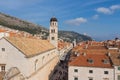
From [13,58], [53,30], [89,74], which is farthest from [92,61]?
[53,30]

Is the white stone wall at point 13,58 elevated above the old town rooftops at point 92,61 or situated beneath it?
elevated above

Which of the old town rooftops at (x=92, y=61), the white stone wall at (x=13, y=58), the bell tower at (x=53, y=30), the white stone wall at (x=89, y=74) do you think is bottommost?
the white stone wall at (x=89, y=74)

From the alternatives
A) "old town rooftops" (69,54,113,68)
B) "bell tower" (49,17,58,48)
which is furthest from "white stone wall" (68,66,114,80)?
"bell tower" (49,17,58,48)

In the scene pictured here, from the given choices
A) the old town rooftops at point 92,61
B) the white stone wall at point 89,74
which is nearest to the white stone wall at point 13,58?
the white stone wall at point 89,74

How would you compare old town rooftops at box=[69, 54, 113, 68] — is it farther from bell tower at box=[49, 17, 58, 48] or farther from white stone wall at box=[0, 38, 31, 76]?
bell tower at box=[49, 17, 58, 48]

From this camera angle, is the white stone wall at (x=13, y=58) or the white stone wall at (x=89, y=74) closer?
the white stone wall at (x=13, y=58)

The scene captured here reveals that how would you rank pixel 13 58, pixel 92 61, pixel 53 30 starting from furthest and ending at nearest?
pixel 53 30
pixel 92 61
pixel 13 58

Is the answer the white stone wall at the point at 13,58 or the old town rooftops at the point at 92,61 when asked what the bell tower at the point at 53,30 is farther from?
the white stone wall at the point at 13,58

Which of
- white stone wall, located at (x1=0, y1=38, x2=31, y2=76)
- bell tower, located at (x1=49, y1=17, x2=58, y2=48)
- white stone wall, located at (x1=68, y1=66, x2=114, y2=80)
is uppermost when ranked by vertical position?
bell tower, located at (x1=49, y1=17, x2=58, y2=48)

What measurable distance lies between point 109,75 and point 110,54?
6.35 meters

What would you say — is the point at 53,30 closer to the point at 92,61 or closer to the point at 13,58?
the point at 92,61

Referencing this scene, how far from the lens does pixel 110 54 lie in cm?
4909

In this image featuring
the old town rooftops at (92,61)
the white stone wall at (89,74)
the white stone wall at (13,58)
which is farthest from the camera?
the old town rooftops at (92,61)

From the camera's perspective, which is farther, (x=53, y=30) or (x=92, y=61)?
(x=53, y=30)
